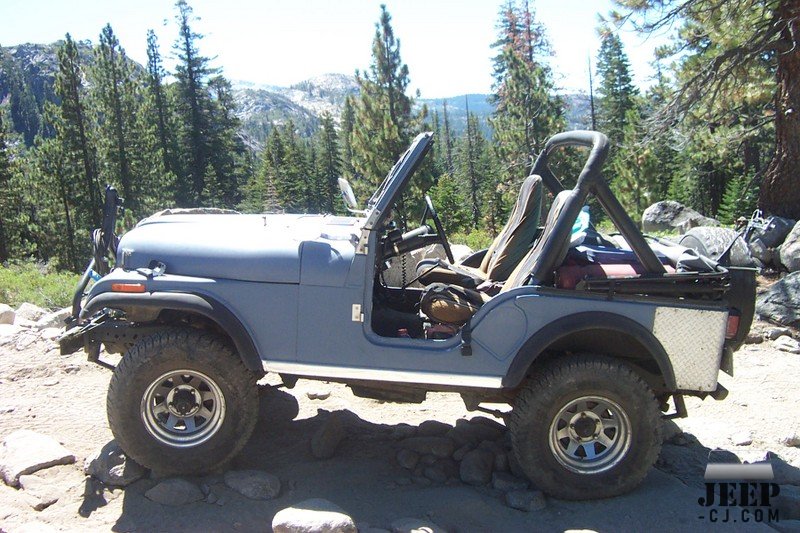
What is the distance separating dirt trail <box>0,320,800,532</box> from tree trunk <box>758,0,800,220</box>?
16.2ft

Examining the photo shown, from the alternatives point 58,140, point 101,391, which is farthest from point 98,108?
point 101,391

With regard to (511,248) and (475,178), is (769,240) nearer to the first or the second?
(511,248)

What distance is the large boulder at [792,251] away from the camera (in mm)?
9344

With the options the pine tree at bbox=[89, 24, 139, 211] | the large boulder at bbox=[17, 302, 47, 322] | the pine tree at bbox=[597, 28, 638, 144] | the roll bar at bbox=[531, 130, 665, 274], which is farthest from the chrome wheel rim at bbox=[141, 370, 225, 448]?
the pine tree at bbox=[597, 28, 638, 144]

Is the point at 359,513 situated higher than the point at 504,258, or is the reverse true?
the point at 504,258

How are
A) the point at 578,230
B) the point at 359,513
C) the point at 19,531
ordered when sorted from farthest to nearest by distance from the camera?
the point at 578,230 < the point at 359,513 < the point at 19,531

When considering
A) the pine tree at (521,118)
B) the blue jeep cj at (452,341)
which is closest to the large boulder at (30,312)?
the blue jeep cj at (452,341)

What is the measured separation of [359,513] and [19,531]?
1784 millimetres

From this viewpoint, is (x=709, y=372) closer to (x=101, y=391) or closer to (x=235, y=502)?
(x=235, y=502)

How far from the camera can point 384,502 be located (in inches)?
159

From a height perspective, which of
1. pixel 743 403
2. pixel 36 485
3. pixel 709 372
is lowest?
pixel 743 403

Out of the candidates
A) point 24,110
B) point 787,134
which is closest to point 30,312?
point 787,134

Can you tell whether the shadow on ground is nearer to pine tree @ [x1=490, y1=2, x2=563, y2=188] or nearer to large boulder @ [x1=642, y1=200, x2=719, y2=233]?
large boulder @ [x1=642, y1=200, x2=719, y2=233]

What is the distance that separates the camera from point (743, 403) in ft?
19.5
